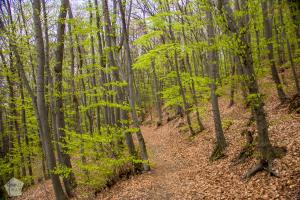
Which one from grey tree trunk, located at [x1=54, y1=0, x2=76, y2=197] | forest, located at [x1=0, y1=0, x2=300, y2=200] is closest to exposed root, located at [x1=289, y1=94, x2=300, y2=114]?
forest, located at [x1=0, y1=0, x2=300, y2=200]

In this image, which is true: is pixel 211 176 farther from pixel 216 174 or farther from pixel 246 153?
pixel 246 153

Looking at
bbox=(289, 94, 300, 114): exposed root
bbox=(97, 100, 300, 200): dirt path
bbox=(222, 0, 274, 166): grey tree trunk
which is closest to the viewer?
bbox=(97, 100, 300, 200): dirt path

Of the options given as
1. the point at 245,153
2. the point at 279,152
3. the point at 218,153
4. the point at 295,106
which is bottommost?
the point at 218,153

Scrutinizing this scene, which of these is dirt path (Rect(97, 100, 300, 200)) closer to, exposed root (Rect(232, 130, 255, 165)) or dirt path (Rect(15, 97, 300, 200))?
dirt path (Rect(15, 97, 300, 200))

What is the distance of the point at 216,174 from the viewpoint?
932cm

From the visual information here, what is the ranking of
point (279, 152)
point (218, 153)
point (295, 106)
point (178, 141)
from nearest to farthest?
1. point (279, 152)
2. point (218, 153)
3. point (295, 106)
4. point (178, 141)

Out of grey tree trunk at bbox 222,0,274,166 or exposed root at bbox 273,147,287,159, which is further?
exposed root at bbox 273,147,287,159

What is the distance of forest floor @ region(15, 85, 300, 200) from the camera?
6.66m

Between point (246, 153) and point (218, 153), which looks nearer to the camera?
point (246, 153)

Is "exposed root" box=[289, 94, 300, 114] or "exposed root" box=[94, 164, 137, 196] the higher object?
"exposed root" box=[289, 94, 300, 114]

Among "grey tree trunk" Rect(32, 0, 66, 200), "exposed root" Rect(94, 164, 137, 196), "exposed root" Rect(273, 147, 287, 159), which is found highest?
"grey tree trunk" Rect(32, 0, 66, 200)

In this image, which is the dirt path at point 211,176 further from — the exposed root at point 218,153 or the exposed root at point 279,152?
the exposed root at point 218,153

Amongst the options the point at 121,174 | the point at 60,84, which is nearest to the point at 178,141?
the point at 121,174

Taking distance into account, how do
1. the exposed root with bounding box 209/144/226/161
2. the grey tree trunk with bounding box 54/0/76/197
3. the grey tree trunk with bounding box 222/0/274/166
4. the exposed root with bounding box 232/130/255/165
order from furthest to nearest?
1. the exposed root with bounding box 209/144/226/161
2. the grey tree trunk with bounding box 54/0/76/197
3. the exposed root with bounding box 232/130/255/165
4. the grey tree trunk with bounding box 222/0/274/166
